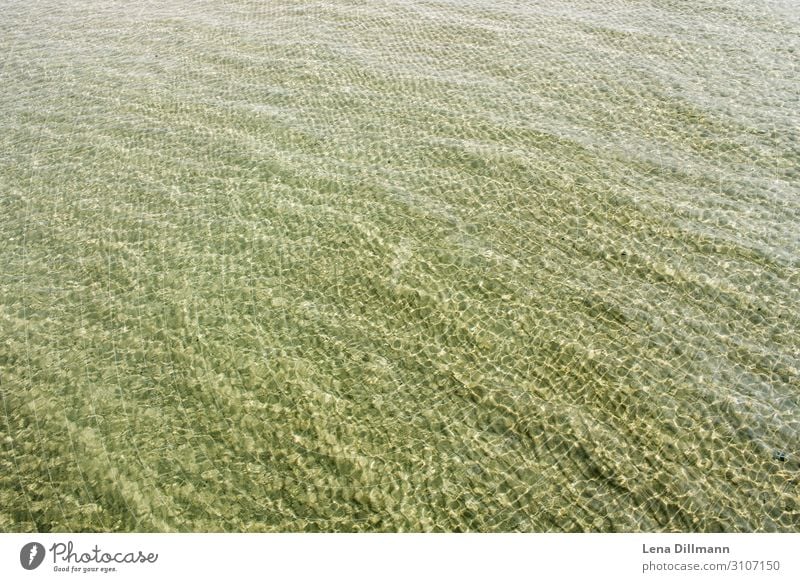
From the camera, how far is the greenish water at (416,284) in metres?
1.71

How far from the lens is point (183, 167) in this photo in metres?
2.68

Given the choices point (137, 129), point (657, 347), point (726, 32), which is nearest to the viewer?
point (657, 347)

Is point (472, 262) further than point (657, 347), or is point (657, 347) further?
point (472, 262)

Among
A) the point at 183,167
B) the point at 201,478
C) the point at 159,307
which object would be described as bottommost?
the point at 201,478

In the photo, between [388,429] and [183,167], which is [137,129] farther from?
[388,429]
